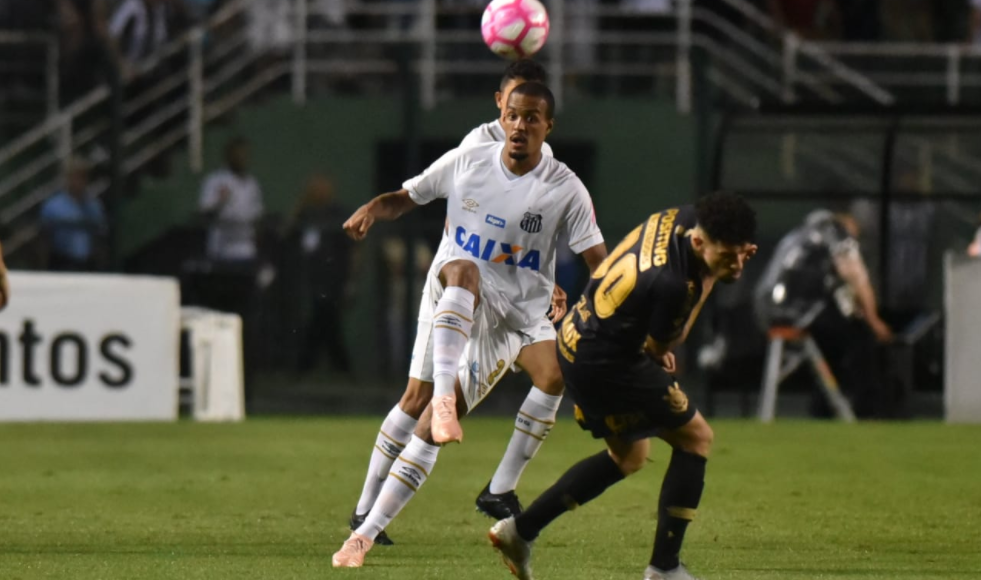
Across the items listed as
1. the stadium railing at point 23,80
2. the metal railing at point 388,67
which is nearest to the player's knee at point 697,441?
the metal railing at point 388,67

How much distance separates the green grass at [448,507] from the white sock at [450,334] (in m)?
0.79

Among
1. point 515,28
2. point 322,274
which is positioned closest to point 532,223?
point 515,28

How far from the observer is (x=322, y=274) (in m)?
18.2

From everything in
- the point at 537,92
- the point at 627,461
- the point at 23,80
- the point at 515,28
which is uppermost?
the point at 515,28

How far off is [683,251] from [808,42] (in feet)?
49.5

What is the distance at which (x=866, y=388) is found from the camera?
17.3m

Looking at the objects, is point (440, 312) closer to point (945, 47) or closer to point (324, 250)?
point (324, 250)

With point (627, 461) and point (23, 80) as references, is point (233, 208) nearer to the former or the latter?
point (23, 80)

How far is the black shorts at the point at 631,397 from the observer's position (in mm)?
7359

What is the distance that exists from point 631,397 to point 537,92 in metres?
1.76

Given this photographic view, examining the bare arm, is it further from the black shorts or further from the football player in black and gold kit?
the black shorts

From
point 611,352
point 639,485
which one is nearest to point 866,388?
point 639,485

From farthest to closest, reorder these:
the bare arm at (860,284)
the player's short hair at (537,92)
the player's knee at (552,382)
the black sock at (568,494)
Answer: the bare arm at (860,284), the player's knee at (552,382), the player's short hair at (537,92), the black sock at (568,494)

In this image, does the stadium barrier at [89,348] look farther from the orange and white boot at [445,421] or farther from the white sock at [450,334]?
the orange and white boot at [445,421]
